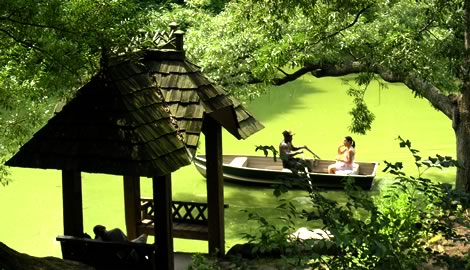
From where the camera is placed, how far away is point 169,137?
18.5 ft

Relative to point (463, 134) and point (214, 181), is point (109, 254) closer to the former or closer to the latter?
point (214, 181)

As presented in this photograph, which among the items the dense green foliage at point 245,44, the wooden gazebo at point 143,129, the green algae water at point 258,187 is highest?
the dense green foliage at point 245,44

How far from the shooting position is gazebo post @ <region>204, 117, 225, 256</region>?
673 cm

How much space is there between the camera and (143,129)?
538 cm

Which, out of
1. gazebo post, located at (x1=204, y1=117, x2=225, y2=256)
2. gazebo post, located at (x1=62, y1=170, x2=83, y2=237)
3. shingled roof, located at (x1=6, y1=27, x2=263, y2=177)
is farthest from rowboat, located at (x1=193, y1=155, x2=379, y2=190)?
gazebo post, located at (x1=62, y1=170, x2=83, y2=237)

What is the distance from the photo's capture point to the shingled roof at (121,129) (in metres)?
5.28

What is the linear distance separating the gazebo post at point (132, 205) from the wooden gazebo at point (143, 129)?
1.04 meters

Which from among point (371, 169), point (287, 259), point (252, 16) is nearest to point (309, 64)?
point (252, 16)

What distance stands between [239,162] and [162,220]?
23.0ft

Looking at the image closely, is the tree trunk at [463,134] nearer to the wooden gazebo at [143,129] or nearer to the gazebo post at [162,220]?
the wooden gazebo at [143,129]

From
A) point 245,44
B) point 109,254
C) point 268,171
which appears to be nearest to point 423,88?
point 245,44

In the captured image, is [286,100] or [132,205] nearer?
[132,205]

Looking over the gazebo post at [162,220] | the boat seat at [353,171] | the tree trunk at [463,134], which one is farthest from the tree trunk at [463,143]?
the gazebo post at [162,220]

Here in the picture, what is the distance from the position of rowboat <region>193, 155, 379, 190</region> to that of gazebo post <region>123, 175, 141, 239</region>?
4303mm
